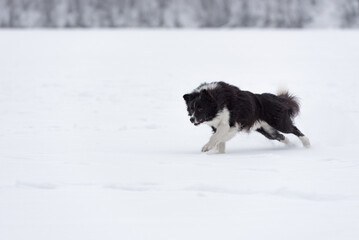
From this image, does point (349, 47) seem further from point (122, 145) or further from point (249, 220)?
point (249, 220)

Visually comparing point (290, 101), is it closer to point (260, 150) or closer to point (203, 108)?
point (260, 150)

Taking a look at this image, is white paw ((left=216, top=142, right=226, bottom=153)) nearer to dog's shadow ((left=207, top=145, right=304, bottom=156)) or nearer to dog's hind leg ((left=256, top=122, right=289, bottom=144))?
dog's shadow ((left=207, top=145, right=304, bottom=156))

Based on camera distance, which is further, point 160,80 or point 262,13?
point 262,13

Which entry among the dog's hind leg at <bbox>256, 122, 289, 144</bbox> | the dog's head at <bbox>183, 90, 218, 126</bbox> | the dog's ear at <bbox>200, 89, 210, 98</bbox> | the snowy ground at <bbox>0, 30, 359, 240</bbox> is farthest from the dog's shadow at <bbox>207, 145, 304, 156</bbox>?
the dog's ear at <bbox>200, 89, 210, 98</bbox>

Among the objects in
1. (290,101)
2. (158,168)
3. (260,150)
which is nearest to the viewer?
(158,168)

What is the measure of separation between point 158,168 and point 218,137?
1.87 meters

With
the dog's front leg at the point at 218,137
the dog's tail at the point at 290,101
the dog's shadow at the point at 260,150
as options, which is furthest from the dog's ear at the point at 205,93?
the dog's tail at the point at 290,101

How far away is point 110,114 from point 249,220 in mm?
9599

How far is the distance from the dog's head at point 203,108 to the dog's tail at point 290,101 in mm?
1436

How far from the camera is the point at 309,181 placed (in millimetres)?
6012

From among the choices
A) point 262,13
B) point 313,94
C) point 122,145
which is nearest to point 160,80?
point 313,94

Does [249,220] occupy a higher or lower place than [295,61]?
higher

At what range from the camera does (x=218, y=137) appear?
334 inches

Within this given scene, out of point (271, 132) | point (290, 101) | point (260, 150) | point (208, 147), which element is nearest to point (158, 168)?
point (208, 147)
